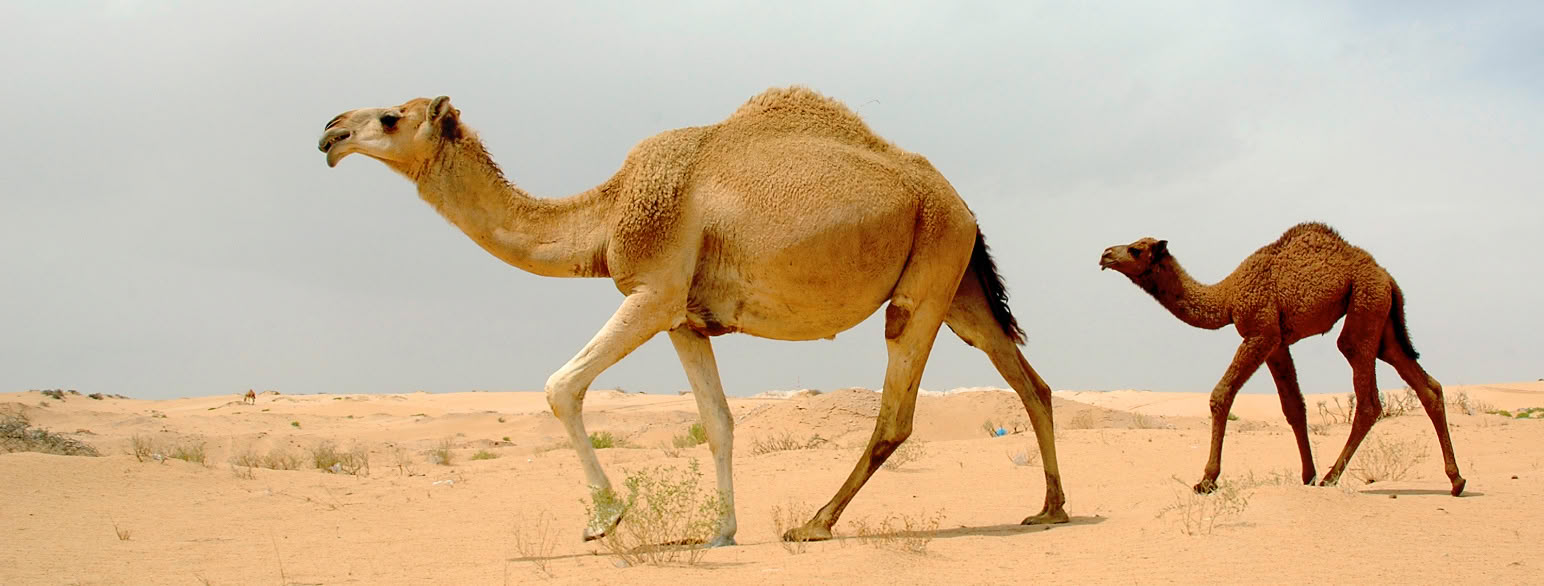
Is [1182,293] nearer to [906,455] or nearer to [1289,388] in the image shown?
[1289,388]

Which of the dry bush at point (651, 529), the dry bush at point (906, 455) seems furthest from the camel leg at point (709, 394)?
the dry bush at point (906, 455)

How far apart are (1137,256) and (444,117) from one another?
561 centimetres

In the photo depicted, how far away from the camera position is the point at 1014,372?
8891 mm

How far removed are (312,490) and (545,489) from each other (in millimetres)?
2206

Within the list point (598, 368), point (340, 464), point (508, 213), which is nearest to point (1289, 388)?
point (598, 368)

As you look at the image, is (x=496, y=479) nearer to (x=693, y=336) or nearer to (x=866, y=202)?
(x=693, y=336)

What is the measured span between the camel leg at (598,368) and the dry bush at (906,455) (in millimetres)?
5894

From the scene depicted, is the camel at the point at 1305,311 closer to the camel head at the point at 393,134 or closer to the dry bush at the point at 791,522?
the dry bush at the point at 791,522

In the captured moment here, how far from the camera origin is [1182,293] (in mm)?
9930

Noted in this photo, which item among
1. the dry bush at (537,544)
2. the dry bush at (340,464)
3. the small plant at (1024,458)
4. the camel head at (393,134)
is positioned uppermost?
the camel head at (393,134)

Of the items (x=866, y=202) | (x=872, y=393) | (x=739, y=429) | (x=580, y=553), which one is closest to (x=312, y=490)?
(x=580, y=553)

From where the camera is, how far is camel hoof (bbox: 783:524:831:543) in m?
7.52

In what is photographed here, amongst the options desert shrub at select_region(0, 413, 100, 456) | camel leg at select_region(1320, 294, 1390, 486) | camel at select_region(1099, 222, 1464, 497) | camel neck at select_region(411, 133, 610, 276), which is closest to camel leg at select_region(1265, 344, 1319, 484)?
camel at select_region(1099, 222, 1464, 497)

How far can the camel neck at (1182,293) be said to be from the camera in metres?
9.78
